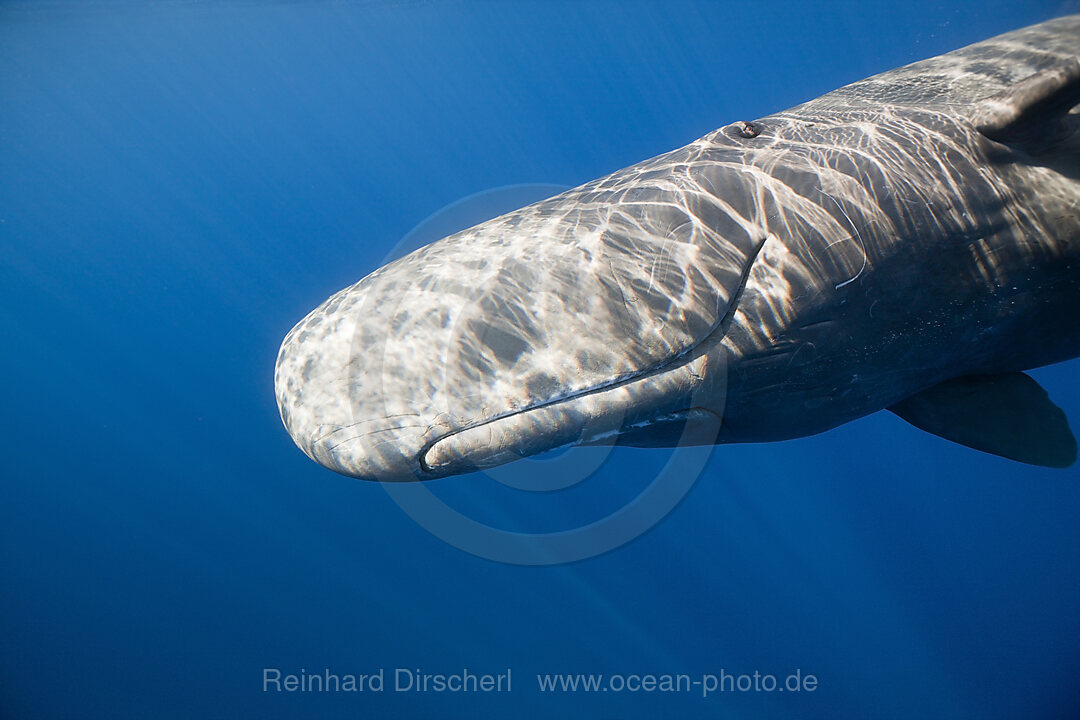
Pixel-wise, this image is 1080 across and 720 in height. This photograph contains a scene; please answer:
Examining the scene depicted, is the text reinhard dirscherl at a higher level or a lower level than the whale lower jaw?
lower

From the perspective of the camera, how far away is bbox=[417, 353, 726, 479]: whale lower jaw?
2.09 metres

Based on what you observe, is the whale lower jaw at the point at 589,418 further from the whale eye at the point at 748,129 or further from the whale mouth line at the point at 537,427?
the whale eye at the point at 748,129

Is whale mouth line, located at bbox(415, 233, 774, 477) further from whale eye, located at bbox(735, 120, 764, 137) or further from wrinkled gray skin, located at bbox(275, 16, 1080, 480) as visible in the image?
whale eye, located at bbox(735, 120, 764, 137)

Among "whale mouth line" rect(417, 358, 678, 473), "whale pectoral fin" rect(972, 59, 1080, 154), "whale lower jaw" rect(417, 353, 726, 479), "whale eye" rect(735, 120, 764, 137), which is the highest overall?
"whale eye" rect(735, 120, 764, 137)

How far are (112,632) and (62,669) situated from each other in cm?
188

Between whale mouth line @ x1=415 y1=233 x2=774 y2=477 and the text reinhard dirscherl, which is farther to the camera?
the text reinhard dirscherl

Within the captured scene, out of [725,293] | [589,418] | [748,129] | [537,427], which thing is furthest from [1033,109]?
[537,427]

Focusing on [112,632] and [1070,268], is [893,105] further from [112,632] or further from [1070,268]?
[112,632]

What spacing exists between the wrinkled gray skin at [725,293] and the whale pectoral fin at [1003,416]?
43cm

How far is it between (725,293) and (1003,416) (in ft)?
7.45

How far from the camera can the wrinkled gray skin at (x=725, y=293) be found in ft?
6.97

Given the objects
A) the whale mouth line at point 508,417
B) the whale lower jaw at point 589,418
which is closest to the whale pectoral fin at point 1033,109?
the whale lower jaw at point 589,418

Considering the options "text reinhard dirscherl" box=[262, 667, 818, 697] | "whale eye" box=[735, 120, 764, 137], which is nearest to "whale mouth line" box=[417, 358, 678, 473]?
"whale eye" box=[735, 120, 764, 137]

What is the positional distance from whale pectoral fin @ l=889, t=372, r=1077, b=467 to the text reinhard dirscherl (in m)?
15.8
